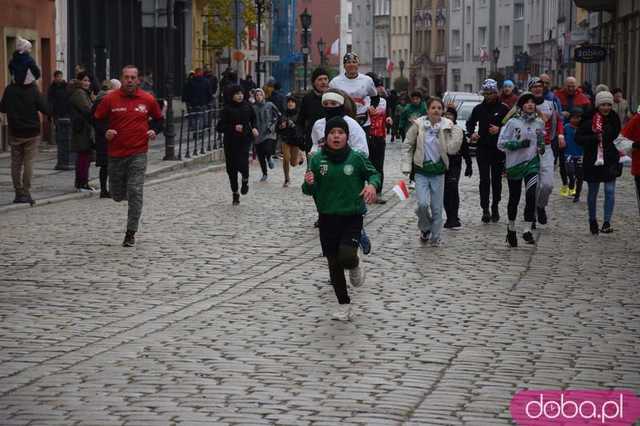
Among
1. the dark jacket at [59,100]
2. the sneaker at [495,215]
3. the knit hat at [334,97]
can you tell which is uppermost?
the knit hat at [334,97]

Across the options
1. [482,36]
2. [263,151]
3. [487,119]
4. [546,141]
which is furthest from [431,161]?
[482,36]

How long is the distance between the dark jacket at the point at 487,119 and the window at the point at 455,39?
87547 millimetres

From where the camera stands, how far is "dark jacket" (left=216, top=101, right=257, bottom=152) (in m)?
22.9

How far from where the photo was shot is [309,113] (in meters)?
18.3

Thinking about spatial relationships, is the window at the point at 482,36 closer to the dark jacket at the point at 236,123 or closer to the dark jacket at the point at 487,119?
the dark jacket at the point at 236,123

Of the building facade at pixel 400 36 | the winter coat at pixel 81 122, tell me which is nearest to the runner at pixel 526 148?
the winter coat at pixel 81 122

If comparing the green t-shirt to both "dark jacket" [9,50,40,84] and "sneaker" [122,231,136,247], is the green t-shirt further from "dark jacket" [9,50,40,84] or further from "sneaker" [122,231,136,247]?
"dark jacket" [9,50,40,84]

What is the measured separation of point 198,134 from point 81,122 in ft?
37.6

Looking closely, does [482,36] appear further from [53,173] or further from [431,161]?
[431,161]

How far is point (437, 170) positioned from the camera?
17.0 meters

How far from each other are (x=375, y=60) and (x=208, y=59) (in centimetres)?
6842

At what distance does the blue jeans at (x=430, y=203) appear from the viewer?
54.9 feet

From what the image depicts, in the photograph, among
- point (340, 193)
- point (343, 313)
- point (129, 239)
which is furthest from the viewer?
point (129, 239)

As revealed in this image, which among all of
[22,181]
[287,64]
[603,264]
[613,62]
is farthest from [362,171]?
[287,64]
